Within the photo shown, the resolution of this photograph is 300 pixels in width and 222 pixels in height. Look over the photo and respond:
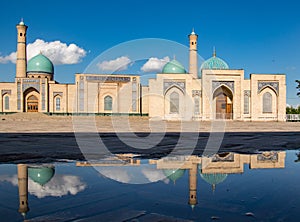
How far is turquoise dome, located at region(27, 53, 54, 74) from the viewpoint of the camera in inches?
1543

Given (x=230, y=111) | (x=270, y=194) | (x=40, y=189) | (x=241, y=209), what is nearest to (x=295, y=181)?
(x=270, y=194)

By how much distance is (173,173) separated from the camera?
4391 mm

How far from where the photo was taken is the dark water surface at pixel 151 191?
2.53 metres

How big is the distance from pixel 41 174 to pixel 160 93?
2918cm

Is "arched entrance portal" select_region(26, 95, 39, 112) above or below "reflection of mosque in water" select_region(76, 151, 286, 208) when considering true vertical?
above

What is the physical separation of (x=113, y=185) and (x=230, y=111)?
3144 cm

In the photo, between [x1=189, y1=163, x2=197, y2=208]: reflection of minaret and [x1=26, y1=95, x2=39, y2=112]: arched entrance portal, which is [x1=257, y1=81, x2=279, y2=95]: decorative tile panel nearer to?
[x1=26, y1=95, x2=39, y2=112]: arched entrance portal

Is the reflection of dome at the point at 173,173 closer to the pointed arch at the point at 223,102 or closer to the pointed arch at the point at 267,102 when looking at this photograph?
the pointed arch at the point at 223,102

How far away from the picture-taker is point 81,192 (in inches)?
130

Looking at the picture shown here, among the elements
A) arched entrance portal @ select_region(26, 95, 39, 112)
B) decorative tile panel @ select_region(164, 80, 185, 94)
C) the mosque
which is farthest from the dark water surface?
arched entrance portal @ select_region(26, 95, 39, 112)

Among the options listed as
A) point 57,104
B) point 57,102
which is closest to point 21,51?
point 57,102

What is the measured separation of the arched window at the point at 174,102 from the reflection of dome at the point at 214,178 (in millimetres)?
28730

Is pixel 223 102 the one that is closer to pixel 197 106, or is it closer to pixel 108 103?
pixel 197 106

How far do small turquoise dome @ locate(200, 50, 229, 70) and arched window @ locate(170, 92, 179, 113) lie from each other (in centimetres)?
555
